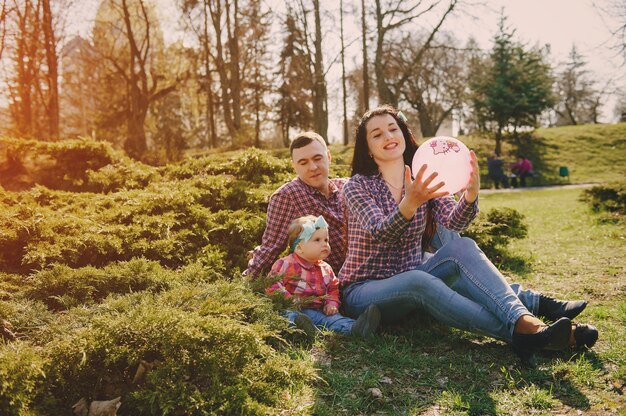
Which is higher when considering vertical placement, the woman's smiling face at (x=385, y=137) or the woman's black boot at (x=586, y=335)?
the woman's smiling face at (x=385, y=137)

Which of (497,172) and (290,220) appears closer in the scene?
(290,220)

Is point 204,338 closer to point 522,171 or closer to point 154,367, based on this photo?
point 154,367

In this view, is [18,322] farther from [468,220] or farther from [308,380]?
[468,220]

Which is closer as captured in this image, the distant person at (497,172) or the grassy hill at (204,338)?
the grassy hill at (204,338)

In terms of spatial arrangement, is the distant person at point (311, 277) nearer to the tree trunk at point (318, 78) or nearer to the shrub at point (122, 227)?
the shrub at point (122, 227)

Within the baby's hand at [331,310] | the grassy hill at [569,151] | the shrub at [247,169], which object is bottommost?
the baby's hand at [331,310]

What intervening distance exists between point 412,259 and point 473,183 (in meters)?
0.80

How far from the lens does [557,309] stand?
3525 mm

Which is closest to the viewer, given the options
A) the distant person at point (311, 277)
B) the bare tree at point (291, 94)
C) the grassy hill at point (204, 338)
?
the grassy hill at point (204, 338)

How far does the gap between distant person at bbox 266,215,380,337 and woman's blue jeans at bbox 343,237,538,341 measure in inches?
11.4

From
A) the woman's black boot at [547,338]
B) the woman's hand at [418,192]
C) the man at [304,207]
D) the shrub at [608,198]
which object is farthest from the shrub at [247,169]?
the shrub at [608,198]

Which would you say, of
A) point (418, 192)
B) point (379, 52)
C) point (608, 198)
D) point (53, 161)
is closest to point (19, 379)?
point (418, 192)

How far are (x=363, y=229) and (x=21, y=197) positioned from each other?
4.39 m

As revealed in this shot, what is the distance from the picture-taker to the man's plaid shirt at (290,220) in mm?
4441
